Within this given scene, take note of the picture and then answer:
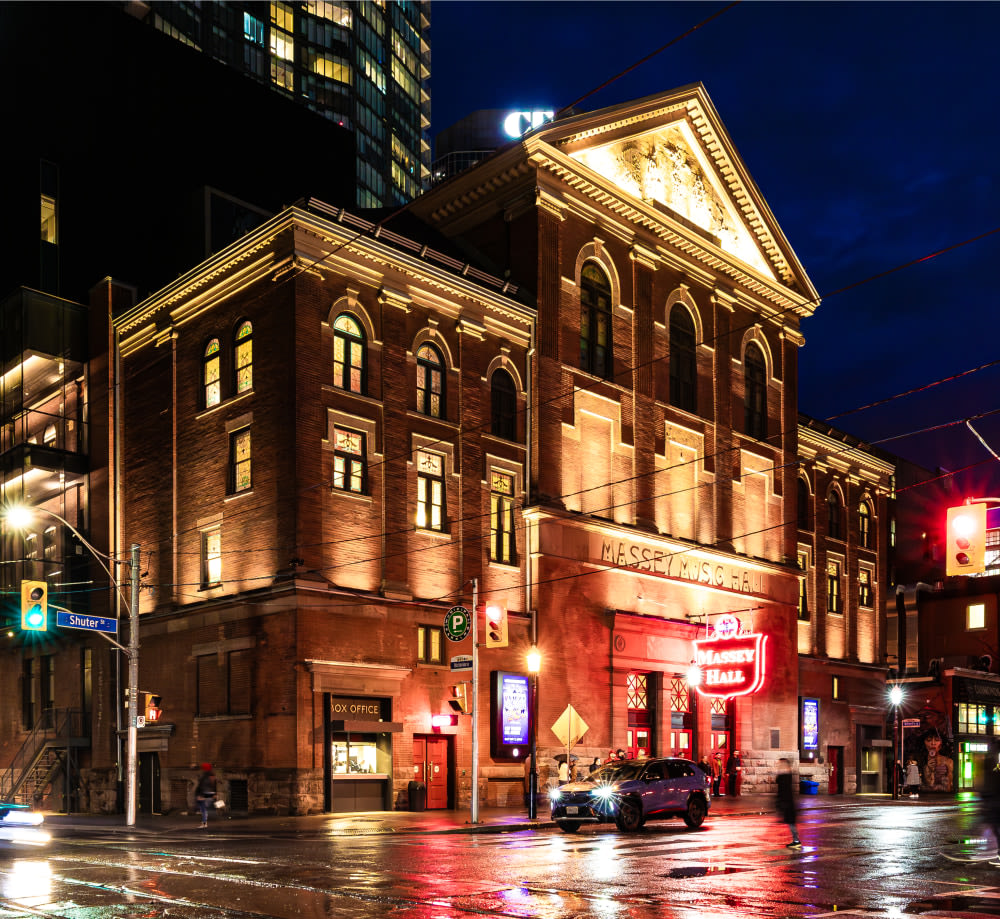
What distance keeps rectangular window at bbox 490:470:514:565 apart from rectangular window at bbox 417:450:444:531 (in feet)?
6.98

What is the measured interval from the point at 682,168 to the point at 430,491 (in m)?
19.9

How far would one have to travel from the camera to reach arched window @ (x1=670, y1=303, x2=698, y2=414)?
47.8m

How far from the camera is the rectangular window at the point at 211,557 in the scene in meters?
36.4

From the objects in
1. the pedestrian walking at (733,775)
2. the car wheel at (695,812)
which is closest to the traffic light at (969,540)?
the car wheel at (695,812)

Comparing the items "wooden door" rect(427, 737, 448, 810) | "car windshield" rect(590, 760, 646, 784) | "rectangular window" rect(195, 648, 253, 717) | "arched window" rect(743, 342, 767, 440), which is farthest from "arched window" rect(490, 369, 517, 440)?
"arched window" rect(743, 342, 767, 440)

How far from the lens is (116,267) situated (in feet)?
154

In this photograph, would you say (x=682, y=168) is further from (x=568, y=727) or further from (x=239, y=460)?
(x=568, y=727)

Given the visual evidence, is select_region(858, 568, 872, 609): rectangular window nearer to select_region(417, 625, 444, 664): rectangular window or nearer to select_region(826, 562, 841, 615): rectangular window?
Result: select_region(826, 562, 841, 615): rectangular window

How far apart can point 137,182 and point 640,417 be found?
2329 cm

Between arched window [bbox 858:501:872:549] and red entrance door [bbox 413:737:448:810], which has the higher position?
arched window [bbox 858:501:872:549]

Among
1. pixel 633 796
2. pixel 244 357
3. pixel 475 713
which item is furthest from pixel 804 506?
pixel 633 796

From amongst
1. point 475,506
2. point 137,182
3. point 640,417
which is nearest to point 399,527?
point 475,506

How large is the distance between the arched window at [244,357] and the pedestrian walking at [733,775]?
2398cm

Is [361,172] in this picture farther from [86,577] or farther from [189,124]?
[86,577]
